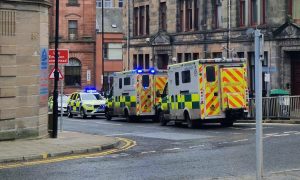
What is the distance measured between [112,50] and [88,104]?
33.1 m

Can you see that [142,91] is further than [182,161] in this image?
Yes

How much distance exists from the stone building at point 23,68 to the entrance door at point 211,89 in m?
7.28

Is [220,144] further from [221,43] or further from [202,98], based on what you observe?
[221,43]

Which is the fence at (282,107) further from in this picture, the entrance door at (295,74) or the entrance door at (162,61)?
the entrance door at (162,61)

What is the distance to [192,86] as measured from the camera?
24.3m

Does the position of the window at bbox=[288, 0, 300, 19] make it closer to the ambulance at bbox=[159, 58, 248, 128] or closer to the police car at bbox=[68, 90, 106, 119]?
the ambulance at bbox=[159, 58, 248, 128]

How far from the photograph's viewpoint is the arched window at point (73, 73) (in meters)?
67.2

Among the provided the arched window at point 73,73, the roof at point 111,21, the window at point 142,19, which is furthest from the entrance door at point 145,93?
the roof at point 111,21

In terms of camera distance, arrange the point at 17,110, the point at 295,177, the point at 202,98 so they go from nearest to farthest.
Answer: the point at 295,177 → the point at 17,110 → the point at 202,98

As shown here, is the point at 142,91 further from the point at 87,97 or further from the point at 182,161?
the point at 182,161

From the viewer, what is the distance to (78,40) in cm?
6738

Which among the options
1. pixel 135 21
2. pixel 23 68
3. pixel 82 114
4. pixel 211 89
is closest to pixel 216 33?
pixel 82 114

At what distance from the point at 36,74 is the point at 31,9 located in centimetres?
205

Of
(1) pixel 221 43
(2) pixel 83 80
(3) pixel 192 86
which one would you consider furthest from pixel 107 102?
(2) pixel 83 80
